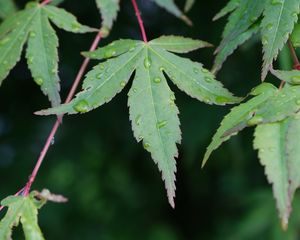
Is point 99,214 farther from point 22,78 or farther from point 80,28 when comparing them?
point 80,28

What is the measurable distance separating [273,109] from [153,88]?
0.21 m

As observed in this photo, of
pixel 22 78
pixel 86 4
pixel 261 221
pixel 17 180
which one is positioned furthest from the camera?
pixel 17 180

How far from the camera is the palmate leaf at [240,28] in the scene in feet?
3.07

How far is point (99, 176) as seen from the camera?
2596mm

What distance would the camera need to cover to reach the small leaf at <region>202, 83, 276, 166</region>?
79 centimetres

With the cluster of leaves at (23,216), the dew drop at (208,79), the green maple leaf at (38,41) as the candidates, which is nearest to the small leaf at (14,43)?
the green maple leaf at (38,41)

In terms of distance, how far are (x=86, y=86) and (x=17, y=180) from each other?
1.50 metres

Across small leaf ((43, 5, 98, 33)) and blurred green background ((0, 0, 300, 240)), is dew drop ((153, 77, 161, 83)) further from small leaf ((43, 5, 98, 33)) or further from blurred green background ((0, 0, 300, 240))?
blurred green background ((0, 0, 300, 240))

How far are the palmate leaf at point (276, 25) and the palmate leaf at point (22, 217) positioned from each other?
0.43 meters

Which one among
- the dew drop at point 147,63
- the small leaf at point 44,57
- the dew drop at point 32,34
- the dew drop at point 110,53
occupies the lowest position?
the dew drop at point 147,63

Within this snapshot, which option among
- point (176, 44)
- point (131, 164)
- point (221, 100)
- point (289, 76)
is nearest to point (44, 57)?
point (176, 44)

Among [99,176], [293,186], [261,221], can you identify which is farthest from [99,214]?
[293,186]

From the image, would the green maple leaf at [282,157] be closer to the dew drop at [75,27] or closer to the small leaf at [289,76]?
the small leaf at [289,76]

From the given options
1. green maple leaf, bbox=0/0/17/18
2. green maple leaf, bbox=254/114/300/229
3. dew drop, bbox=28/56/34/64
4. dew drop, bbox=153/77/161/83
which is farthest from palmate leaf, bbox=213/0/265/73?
green maple leaf, bbox=0/0/17/18
